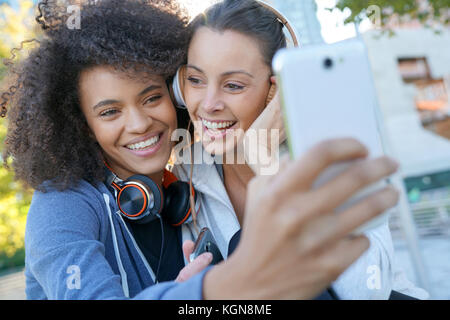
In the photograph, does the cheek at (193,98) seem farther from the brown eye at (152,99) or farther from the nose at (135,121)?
the nose at (135,121)

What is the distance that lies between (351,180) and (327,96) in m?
0.22

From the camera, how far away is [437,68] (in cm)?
1014

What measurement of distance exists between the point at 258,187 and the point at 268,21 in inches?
64.5

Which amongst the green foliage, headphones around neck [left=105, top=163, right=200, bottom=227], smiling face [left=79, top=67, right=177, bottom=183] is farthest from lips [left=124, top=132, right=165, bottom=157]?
the green foliage

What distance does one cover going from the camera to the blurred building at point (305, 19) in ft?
9.83

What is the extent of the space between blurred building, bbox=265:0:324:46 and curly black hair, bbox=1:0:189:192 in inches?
46.1

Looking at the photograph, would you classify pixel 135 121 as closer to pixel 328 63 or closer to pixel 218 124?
pixel 218 124

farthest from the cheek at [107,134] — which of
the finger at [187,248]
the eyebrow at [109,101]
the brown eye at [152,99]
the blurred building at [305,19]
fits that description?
the blurred building at [305,19]

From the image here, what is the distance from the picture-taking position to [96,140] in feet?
7.32

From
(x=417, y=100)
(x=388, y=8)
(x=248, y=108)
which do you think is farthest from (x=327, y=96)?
(x=417, y=100)

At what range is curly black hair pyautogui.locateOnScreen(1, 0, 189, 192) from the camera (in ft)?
6.51
